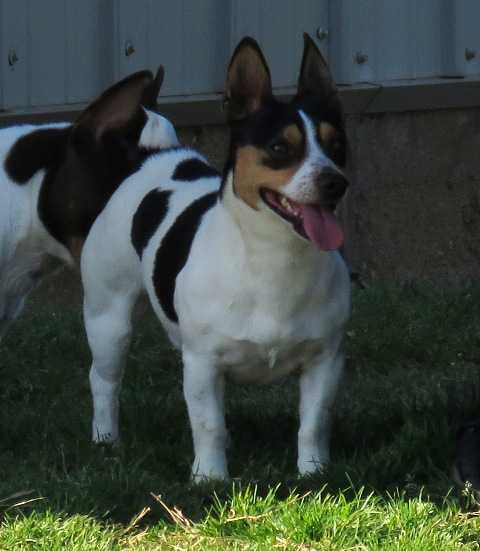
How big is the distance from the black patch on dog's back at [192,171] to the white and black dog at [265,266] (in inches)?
19.7

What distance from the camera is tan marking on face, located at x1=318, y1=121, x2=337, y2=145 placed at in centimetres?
523

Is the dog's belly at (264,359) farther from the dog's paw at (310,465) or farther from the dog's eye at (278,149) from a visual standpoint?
the dog's eye at (278,149)

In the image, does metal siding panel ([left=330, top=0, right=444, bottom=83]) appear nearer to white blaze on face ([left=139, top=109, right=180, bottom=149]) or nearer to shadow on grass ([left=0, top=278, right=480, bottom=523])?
shadow on grass ([left=0, top=278, right=480, bottom=523])

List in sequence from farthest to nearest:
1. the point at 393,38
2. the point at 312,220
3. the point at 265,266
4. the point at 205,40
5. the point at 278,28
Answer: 1. the point at 205,40
2. the point at 278,28
3. the point at 393,38
4. the point at 265,266
5. the point at 312,220

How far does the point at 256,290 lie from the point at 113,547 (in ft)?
4.01

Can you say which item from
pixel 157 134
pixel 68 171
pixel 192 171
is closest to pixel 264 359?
pixel 192 171

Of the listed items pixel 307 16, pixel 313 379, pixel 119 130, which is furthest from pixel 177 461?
pixel 307 16

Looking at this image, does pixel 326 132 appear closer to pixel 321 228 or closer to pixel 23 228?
pixel 321 228

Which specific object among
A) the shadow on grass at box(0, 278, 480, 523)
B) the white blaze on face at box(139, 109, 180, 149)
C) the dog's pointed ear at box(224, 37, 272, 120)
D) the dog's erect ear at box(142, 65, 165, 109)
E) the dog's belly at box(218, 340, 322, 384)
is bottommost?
the shadow on grass at box(0, 278, 480, 523)

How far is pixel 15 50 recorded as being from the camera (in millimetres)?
9172

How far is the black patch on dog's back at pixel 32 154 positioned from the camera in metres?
6.74

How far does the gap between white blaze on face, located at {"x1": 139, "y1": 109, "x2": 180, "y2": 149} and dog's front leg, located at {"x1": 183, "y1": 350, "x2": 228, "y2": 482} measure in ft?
4.43

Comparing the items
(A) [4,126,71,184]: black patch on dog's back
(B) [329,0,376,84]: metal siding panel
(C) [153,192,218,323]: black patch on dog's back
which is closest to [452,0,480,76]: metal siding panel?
(B) [329,0,376,84]: metal siding panel

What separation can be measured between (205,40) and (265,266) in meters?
3.72
